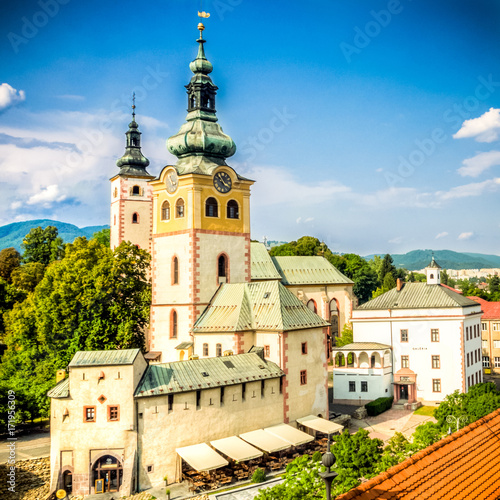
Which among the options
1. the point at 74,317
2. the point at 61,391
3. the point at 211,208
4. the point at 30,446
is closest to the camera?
the point at 61,391

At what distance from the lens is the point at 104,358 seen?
90.0 feet

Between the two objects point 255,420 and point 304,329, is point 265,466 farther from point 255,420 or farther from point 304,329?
point 304,329

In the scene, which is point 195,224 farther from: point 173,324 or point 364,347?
point 364,347

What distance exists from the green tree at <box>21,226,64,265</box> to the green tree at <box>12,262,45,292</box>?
8800 millimetres

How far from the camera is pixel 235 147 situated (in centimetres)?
4112

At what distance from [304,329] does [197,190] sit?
11827 mm

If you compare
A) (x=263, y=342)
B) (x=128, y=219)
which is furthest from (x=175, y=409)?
(x=128, y=219)

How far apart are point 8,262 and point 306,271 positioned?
38361 millimetres

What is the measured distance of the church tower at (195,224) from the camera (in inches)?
A: 1494

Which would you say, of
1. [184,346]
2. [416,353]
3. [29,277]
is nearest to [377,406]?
[416,353]

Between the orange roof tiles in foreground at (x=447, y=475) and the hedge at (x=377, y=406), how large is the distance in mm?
26776

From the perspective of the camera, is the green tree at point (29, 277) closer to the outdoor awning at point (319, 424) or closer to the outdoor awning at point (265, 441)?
the outdoor awning at point (319, 424)

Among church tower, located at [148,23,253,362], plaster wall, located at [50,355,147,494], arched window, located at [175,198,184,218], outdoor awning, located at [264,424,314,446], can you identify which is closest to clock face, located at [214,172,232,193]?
church tower, located at [148,23,253,362]

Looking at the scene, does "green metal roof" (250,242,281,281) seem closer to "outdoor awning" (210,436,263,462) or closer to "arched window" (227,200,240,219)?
"arched window" (227,200,240,219)
